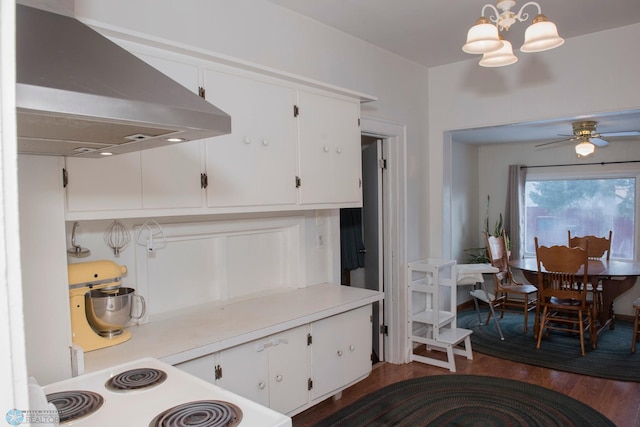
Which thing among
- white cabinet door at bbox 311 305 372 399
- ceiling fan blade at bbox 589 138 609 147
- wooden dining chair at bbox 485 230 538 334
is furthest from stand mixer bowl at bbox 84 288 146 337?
ceiling fan blade at bbox 589 138 609 147

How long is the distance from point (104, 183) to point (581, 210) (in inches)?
253

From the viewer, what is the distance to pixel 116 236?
7.11ft

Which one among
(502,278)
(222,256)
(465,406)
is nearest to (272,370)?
(222,256)

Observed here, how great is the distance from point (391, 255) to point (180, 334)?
225 cm

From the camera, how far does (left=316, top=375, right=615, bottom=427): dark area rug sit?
2916mm

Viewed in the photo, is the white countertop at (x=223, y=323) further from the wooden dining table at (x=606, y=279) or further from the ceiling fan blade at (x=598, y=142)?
the ceiling fan blade at (x=598, y=142)

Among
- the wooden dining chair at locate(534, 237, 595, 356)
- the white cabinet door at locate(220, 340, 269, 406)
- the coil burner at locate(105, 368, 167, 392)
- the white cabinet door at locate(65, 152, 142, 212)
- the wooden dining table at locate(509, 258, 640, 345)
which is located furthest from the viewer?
the wooden dining table at locate(509, 258, 640, 345)

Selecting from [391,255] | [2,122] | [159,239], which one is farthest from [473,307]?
[2,122]

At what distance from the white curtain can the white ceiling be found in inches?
132

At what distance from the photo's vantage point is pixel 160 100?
115cm

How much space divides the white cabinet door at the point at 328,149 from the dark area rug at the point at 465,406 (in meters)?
1.47

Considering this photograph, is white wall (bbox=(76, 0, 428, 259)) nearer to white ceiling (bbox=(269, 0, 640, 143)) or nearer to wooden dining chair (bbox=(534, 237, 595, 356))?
white ceiling (bbox=(269, 0, 640, 143))

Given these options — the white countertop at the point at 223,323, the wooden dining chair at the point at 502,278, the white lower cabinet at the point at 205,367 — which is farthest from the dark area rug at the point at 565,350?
the white lower cabinet at the point at 205,367

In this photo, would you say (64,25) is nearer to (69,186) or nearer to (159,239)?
(69,186)
